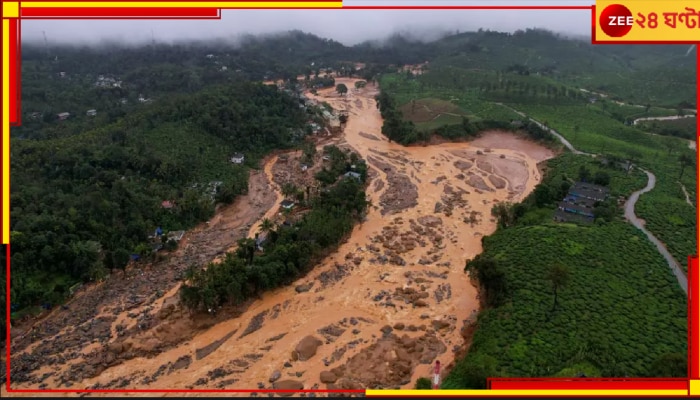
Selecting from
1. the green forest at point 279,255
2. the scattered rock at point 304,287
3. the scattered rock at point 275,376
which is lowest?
the scattered rock at point 275,376

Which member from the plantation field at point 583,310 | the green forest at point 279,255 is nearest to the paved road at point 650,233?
the plantation field at point 583,310

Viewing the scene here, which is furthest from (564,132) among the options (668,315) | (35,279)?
(35,279)

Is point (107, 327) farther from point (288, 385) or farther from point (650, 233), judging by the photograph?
point (650, 233)

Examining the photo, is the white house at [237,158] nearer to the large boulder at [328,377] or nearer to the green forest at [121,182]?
the green forest at [121,182]

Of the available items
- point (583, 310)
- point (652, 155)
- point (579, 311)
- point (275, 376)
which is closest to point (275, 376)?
point (275, 376)

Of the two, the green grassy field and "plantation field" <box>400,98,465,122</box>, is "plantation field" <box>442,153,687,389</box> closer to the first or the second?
the green grassy field
